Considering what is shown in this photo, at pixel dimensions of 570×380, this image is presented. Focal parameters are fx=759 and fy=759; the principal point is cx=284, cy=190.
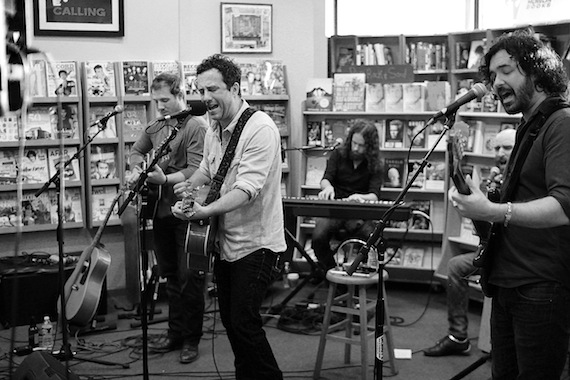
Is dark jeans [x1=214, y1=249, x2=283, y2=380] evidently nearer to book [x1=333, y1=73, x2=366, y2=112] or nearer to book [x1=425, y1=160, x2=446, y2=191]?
book [x1=425, y1=160, x2=446, y2=191]

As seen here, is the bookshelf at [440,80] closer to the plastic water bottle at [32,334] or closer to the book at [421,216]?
the book at [421,216]

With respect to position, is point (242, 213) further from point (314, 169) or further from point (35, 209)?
point (314, 169)

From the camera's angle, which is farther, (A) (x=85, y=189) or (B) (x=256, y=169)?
(A) (x=85, y=189)

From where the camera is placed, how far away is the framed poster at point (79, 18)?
5742 mm

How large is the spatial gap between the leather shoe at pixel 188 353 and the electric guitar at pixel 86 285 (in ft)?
2.16

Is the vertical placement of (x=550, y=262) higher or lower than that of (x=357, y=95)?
lower

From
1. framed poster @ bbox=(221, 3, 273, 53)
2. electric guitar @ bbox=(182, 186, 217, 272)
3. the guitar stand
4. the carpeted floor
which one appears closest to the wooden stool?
the carpeted floor

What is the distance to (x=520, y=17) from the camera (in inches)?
257

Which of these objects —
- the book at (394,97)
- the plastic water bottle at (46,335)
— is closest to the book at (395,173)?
the book at (394,97)

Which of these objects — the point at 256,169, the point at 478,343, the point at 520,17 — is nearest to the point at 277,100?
the point at 520,17

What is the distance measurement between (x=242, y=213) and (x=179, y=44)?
10.7 ft

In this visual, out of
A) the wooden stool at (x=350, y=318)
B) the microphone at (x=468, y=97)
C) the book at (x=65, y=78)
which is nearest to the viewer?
the microphone at (x=468, y=97)

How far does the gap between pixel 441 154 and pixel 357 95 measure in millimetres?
826

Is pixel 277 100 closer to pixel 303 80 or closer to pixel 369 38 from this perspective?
pixel 303 80
